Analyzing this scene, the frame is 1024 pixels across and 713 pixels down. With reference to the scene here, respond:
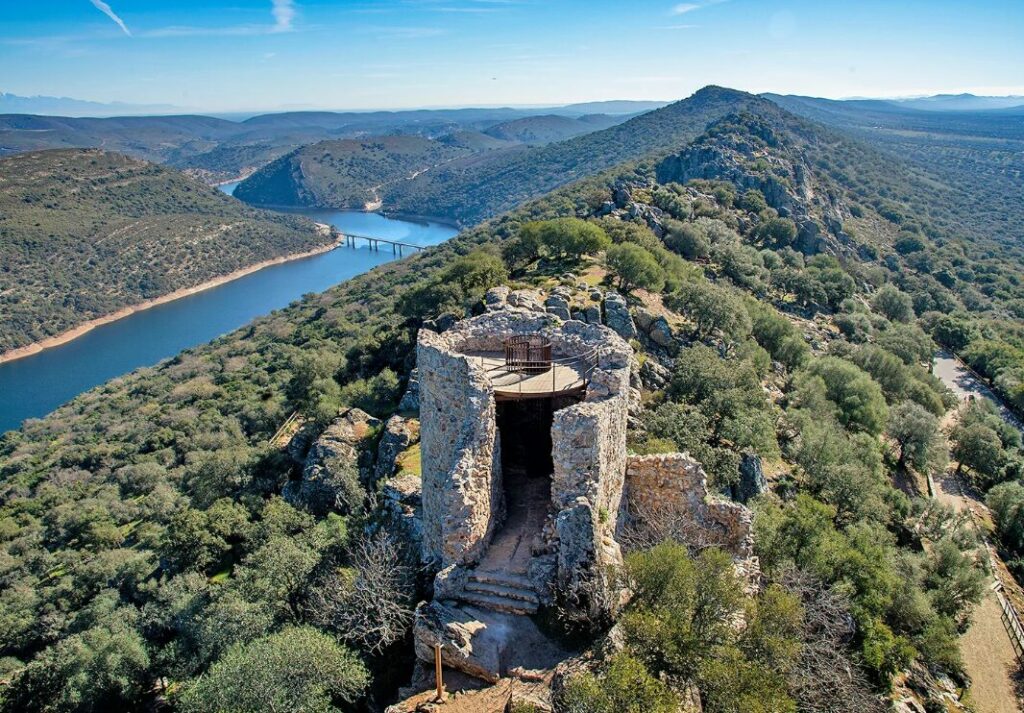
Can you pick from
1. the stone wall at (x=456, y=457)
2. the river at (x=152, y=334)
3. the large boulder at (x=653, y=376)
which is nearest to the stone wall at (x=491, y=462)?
the stone wall at (x=456, y=457)

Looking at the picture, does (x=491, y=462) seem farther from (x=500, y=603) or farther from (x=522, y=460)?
(x=522, y=460)

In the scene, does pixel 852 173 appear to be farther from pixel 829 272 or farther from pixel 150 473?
pixel 150 473

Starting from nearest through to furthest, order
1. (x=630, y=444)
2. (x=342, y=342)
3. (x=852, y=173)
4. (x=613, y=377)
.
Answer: (x=613, y=377)
(x=630, y=444)
(x=342, y=342)
(x=852, y=173)

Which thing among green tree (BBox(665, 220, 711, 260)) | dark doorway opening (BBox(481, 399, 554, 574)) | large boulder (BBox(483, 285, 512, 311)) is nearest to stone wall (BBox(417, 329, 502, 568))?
dark doorway opening (BBox(481, 399, 554, 574))

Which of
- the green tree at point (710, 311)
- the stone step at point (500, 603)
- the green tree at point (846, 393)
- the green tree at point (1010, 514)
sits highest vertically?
the stone step at point (500, 603)

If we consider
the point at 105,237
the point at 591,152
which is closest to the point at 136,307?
the point at 105,237

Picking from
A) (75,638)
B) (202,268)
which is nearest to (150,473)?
(75,638)

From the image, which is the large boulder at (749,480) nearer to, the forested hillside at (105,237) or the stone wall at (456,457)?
the stone wall at (456,457)
